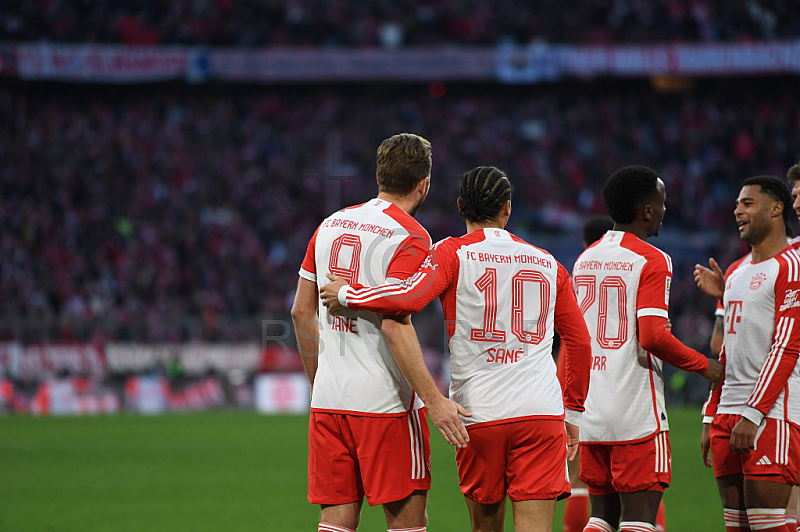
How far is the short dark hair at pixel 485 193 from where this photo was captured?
396 cm

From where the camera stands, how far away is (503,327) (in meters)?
3.84

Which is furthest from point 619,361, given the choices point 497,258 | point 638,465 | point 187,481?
point 187,481

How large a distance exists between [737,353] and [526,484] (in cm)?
152

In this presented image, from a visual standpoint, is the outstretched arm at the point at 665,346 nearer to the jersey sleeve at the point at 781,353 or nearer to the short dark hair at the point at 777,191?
the jersey sleeve at the point at 781,353

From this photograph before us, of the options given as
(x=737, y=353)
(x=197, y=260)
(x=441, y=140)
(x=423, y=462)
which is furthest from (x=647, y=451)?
(x=441, y=140)

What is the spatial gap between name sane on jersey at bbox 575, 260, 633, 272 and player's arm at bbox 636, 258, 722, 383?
0.30 ft

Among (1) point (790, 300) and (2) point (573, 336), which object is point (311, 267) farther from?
(1) point (790, 300)

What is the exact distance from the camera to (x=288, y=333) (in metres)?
19.4

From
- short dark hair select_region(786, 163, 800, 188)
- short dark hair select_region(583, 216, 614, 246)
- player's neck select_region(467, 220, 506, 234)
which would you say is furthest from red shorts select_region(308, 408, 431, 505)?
short dark hair select_region(786, 163, 800, 188)

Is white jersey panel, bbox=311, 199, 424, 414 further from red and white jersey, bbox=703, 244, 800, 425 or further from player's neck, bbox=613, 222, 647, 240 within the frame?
red and white jersey, bbox=703, 244, 800, 425

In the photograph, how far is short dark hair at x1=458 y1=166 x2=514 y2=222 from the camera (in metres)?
3.96

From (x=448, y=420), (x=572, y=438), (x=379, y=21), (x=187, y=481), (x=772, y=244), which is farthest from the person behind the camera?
(x=379, y=21)

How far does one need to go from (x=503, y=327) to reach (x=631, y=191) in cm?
121

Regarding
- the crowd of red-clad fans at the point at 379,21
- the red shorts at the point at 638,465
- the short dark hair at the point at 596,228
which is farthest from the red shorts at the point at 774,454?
the crowd of red-clad fans at the point at 379,21
